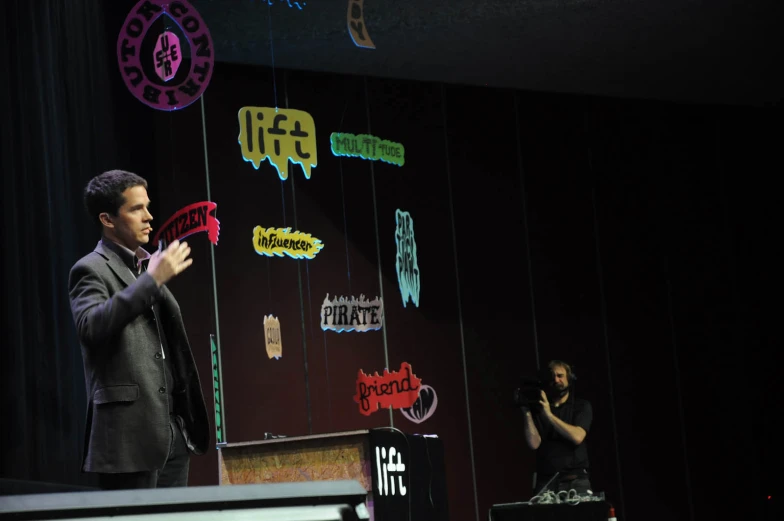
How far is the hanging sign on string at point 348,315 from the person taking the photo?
6023 millimetres

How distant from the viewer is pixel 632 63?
6984 mm

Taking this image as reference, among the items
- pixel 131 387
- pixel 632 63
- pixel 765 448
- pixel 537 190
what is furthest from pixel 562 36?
pixel 131 387

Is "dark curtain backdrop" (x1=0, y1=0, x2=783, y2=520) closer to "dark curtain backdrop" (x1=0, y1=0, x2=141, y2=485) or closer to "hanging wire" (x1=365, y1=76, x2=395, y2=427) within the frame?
"hanging wire" (x1=365, y1=76, x2=395, y2=427)

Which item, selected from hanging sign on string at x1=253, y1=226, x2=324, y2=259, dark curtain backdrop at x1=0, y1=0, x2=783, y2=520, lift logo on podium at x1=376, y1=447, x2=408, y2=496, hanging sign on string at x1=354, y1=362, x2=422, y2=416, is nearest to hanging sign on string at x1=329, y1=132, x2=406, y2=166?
dark curtain backdrop at x1=0, y1=0, x2=783, y2=520

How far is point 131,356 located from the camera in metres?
1.99

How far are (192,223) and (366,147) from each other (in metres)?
1.85

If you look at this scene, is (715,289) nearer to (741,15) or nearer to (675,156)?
(675,156)

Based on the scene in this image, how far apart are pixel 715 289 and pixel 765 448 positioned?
1.27 meters

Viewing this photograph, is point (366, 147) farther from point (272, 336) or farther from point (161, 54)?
point (161, 54)

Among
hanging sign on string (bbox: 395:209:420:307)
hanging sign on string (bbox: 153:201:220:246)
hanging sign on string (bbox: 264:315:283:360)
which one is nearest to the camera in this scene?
hanging sign on string (bbox: 153:201:220:246)

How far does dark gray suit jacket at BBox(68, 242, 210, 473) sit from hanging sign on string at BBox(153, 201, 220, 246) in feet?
8.32

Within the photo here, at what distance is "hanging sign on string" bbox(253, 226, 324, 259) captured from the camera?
544 cm

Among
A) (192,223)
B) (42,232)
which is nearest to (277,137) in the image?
(192,223)

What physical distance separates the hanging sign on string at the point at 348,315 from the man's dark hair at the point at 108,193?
3919 millimetres
